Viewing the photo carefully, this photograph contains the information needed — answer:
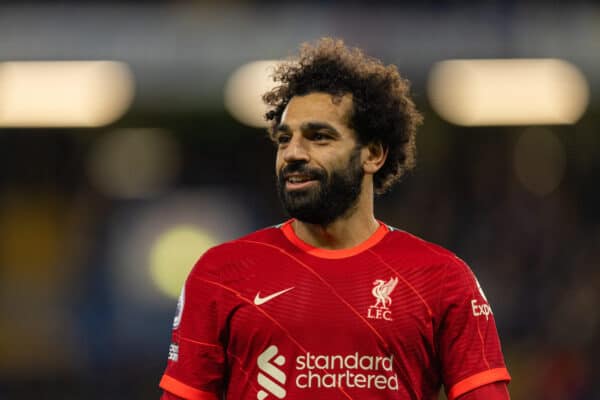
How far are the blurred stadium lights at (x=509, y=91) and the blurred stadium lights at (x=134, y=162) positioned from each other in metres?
3.54

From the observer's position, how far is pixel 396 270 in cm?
348

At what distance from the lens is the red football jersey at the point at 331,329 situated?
3.31m

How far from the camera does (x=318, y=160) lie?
136 inches

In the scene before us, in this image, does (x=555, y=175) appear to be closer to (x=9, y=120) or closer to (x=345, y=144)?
(x=9, y=120)

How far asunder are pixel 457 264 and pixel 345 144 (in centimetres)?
56

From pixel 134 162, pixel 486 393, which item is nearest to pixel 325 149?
pixel 486 393

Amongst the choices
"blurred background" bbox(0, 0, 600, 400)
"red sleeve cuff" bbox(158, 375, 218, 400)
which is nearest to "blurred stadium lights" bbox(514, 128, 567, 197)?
"blurred background" bbox(0, 0, 600, 400)

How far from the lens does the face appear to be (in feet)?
11.3

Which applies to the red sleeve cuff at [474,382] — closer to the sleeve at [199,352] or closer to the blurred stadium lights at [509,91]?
the sleeve at [199,352]

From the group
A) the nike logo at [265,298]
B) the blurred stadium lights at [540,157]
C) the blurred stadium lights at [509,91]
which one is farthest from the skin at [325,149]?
the blurred stadium lights at [540,157]

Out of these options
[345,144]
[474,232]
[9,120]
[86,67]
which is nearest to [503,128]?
[474,232]

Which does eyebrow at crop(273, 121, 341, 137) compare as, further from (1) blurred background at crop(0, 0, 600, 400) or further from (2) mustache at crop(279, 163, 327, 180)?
(1) blurred background at crop(0, 0, 600, 400)

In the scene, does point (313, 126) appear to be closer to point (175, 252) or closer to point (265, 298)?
point (265, 298)

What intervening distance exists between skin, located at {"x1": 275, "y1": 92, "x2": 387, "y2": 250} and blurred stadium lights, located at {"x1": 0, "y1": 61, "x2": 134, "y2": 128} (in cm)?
903
